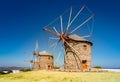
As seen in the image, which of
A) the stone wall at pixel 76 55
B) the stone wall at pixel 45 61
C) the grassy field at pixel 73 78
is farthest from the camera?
the stone wall at pixel 45 61

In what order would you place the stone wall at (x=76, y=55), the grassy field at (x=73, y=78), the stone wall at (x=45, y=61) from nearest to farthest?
the grassy field at (x=73, y=78) < the stone wall at (x=76, y=55) < the stone wall at (x=45, y=61)

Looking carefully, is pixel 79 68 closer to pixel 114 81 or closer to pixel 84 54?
pixel 84 54

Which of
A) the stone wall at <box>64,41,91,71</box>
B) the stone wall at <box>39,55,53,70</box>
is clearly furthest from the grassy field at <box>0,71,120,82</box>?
the stone wall at <box>39,55,53,70</box>

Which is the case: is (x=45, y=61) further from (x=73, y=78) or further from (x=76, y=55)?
(x=73, y=78)

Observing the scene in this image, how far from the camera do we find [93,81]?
1641 centimetres

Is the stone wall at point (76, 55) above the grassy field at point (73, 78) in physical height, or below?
above

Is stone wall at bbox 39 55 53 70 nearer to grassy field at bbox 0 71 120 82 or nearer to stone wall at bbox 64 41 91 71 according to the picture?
stone wall at bbox 64 41 91 71

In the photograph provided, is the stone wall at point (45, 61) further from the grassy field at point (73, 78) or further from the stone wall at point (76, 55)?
the grassy field at point (73, 78)

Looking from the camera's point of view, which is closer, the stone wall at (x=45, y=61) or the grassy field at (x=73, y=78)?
the grassy field at (x=73, y=78)

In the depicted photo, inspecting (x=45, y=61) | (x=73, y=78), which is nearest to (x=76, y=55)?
(x=73, y=78)

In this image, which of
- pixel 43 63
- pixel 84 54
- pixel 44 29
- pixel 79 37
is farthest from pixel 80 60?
pixel 43 63

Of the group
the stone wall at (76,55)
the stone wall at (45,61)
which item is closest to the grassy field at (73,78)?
the stone wall at (76,55)

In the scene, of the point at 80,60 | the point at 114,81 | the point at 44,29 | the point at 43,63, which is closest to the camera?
the point at 114,81

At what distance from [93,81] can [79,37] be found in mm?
16323
